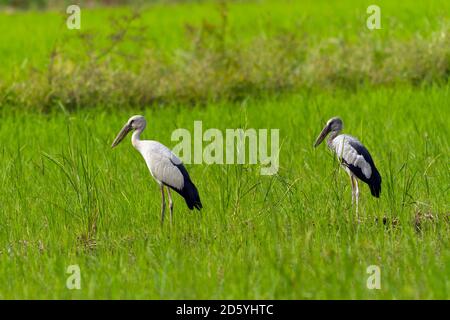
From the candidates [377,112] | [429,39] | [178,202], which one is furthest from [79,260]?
[429,39]

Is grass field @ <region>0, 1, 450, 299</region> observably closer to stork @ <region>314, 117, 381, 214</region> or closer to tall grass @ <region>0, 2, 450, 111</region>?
stork @ <region>314, 117, 381, 214</region>

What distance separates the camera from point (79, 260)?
543 cm

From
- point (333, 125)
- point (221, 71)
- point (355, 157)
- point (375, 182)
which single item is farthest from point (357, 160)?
point (221, 71)

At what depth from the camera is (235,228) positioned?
581 cm

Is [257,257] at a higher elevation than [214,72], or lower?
lower

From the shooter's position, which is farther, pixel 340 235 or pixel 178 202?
pixel 178 202

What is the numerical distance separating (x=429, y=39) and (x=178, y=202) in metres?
5.87

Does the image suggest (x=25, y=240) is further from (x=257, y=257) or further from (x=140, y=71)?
(x=140, y=71)

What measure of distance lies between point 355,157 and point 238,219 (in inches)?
31.5

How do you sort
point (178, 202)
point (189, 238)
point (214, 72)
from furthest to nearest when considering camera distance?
point (214, 72) < point (178, 202) < point (189, 238)

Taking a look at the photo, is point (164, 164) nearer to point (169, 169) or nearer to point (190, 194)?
point (169, 169)

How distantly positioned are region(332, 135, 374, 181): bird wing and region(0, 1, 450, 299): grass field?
0.40 feet

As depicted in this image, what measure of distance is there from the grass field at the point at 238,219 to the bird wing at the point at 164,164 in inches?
13.6

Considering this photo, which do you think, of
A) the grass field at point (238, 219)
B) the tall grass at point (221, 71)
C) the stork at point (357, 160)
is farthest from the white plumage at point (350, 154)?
the tall grass at point (221, 71)
